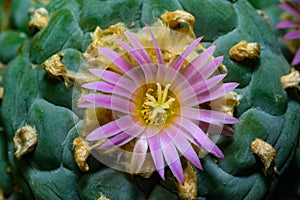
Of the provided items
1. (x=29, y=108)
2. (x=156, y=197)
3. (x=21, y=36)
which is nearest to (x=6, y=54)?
(x=21, y=36)

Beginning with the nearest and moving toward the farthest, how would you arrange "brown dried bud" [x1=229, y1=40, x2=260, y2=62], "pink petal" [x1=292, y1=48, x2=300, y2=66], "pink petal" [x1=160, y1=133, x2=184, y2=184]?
"pink petal" [x1=160, y1=133, x2=184, y2=184]
"brown dried bud" [x1=229, y1=40, x2=260, y2=62]
"pink petal" [x1=292, y1=48, x2=300, y2=66]

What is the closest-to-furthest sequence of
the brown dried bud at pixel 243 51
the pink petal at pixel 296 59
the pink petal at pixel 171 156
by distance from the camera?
1. the pink petal at pixel 171 156
2. the brown dried bud at pixel 243 51
3. the pink petal at pixel 296 59

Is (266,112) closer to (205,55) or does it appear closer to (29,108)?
(205,55)

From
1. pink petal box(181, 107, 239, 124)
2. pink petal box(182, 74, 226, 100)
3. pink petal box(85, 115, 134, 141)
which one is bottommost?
pink petal box(181, 107, 239, 124)

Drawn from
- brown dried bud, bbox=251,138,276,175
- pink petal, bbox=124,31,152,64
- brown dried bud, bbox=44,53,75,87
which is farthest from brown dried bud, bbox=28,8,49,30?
brown dried bud, bbox=251,138,276,175

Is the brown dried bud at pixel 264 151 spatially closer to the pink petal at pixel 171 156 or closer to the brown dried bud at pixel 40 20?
the pink petal at pixel 171 156

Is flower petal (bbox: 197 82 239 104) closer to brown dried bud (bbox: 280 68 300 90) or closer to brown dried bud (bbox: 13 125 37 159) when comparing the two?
brown dried bud (bbox: 280 68 300 90)

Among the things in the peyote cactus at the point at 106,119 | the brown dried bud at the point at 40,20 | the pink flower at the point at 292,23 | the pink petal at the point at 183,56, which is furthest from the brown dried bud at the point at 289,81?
the brown dried bud at the point at 40,20
